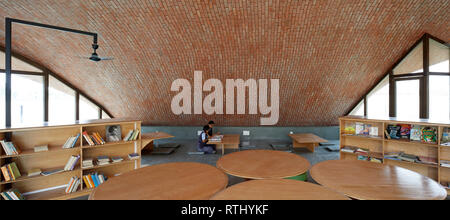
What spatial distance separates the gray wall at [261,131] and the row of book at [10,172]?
549 centimetres

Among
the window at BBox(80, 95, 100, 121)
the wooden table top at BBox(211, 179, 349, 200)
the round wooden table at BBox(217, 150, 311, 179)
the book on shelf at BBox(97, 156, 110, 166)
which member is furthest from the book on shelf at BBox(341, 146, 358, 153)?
the window at BBox(80, 95, 100, 121)

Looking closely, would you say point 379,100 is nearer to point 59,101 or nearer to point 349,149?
point 349,149

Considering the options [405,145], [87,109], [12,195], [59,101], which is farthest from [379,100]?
[59,101]

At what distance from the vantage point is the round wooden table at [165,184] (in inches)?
58.4

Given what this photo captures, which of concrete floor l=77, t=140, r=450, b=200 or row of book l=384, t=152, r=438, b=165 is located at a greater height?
row of book l=384, t=152, r=438, b=165

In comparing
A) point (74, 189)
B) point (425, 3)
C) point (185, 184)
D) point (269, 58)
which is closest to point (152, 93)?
point (74, 189)

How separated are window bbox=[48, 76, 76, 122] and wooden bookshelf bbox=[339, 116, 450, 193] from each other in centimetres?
955

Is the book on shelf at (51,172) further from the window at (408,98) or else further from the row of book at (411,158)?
the window at (408,98)

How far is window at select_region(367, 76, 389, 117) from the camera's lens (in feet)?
20.3

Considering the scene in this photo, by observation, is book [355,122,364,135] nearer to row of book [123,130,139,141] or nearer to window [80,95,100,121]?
row of book [123,130,139,141]

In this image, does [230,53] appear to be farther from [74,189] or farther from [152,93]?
[74,189]

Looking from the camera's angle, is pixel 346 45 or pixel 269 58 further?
pixel 269 58
